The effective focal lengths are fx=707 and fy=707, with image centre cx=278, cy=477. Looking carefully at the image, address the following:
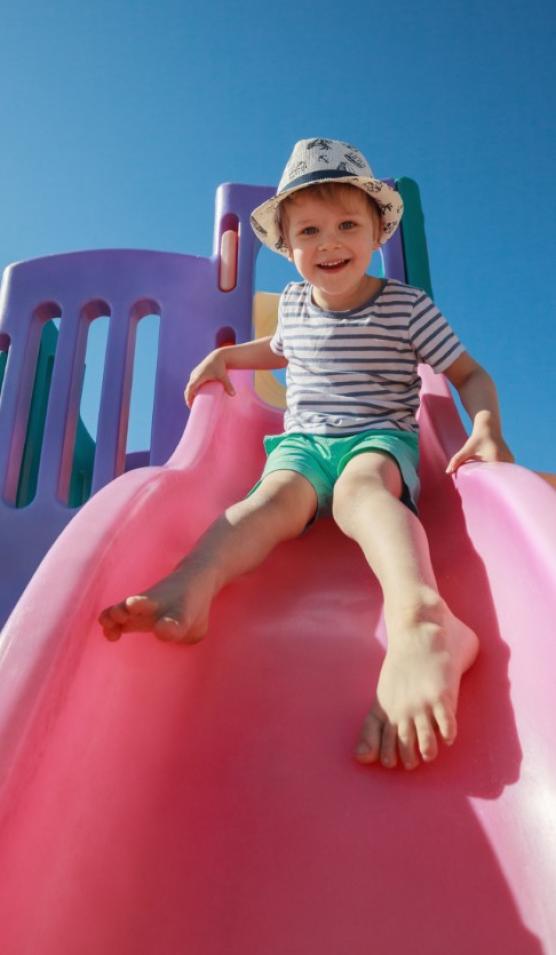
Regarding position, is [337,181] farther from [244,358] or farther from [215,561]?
[215,561]

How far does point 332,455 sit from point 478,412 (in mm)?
312

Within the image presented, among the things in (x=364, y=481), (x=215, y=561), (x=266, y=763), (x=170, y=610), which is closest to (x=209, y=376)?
(x=364, y=481)

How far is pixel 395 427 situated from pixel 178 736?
2.92ft

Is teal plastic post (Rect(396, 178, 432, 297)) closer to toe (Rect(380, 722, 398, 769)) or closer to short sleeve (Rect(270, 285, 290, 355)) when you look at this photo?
short sleeve (Rect(270, 285, 290, 355))

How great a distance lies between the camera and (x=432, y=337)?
162 centimetres

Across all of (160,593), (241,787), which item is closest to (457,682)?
(241,787)

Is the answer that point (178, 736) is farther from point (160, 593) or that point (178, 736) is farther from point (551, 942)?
point (551, 942)

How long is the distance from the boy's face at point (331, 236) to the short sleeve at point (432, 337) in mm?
167

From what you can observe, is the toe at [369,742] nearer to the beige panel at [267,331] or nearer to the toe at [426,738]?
the toe at [426,738]

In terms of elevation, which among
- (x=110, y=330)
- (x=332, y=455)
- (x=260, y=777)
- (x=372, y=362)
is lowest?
(x=260, y=777)

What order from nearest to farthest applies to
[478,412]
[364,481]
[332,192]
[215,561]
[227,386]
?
1. [215,561]
2. [364,481]
3. [478,412]
4. [332,192]
5. [227,386]

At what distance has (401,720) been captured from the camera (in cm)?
Answer: 81

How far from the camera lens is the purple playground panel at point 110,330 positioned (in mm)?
2252

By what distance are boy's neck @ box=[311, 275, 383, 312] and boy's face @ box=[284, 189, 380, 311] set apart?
0.11 metres
